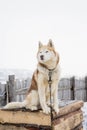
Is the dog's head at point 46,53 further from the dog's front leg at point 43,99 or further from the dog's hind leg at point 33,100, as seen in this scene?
the dog's hind leg at point 33,100

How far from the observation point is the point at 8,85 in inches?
343

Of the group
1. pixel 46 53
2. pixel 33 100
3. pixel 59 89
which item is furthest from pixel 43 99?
pixel 59 89

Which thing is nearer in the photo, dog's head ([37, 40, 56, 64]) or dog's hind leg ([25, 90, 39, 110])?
dog's head ([37, 40, 56, 64])

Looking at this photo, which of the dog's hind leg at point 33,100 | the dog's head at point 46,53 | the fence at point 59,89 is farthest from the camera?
the fence at point 59,89

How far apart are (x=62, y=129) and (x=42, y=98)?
53 cm

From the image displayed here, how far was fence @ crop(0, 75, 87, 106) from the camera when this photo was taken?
8688mm

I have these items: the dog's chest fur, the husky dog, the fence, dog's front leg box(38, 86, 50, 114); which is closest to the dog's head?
the husky dog

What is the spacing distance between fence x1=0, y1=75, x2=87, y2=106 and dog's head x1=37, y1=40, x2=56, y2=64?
14.6ft

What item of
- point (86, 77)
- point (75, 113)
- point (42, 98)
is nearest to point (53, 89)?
point (42, 98)

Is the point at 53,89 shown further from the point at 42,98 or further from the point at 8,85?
the point at 8,85

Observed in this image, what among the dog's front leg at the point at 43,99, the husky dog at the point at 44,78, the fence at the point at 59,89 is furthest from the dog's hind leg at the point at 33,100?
the fence at the point at 59,89

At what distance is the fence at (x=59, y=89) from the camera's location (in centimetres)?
869

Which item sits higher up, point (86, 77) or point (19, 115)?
point (86, 77)

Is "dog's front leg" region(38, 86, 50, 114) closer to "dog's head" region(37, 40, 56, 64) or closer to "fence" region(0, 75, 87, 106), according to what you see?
"dog's head" region(37, 40, 56, 64)
